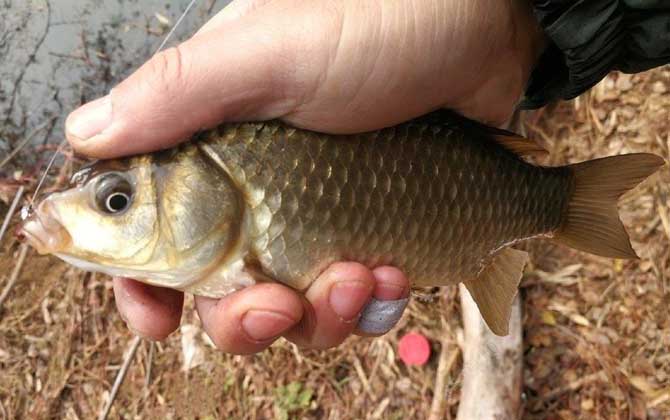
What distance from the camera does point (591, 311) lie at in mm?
3086

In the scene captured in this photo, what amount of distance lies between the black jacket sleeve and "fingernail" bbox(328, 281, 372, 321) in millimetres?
834

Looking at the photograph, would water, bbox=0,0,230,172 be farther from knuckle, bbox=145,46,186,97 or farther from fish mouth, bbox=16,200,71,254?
fish mouth, bbox=16,200,71,254

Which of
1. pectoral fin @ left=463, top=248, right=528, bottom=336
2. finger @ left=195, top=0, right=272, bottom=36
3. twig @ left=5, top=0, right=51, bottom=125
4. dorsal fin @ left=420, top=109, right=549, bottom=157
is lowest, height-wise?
twig @ left=5, top=0, right=51, bottom=125

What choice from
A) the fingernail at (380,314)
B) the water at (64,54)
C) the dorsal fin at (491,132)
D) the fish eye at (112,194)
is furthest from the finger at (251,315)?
the water at (64,54)

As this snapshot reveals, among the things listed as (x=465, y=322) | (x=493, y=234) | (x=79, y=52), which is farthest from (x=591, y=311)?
(x=79, y=52)

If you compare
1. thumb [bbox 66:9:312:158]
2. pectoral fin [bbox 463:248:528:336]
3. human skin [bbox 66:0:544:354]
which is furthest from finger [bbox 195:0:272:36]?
pectoral fin [bbox 463:248:528:336]

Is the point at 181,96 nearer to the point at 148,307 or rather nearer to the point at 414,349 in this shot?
the point at 148,307

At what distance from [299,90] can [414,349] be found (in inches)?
78.8

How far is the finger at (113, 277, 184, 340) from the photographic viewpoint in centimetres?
180

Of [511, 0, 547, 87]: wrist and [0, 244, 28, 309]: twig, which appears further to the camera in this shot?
[0, 244, 28, 309]: twig

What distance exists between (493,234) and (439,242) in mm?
196

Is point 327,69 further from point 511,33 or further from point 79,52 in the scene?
point 79,52

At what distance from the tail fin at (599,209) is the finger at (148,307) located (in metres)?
1.13

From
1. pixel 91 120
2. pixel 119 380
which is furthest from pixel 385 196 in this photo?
pixel 119 380
